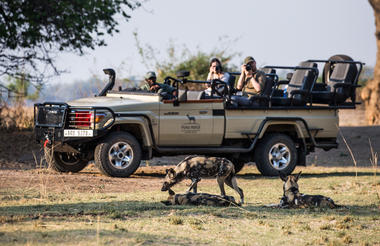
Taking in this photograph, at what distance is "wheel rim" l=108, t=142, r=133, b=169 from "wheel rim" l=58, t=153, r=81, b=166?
114 centimetres

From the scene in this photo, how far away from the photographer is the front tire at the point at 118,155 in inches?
479

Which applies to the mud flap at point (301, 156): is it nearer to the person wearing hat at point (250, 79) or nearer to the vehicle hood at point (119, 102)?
the person wearing hat at point (250, 79)

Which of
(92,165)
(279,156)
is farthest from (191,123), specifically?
(92,165)

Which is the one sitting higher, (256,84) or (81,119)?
(256,84)

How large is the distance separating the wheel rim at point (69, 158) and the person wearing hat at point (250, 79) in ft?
11.4

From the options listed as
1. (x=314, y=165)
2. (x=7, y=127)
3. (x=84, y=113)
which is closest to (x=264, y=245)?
(x=84, y=113)

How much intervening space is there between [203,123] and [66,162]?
268 centimetres

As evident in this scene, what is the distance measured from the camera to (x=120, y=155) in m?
12.4

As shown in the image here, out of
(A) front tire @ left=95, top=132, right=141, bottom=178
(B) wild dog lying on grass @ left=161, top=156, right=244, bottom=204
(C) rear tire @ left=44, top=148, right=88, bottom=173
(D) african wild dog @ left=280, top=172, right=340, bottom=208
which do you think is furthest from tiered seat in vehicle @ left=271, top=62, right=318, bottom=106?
(D) african wild dog @ left=280, top=172, right=340, bottom=208

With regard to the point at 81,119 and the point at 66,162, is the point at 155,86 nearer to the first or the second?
the point at 81,119

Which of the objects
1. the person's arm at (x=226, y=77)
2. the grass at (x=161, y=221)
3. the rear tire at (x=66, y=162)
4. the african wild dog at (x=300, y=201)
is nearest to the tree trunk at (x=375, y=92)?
the person's arm at (x=226, y=77)

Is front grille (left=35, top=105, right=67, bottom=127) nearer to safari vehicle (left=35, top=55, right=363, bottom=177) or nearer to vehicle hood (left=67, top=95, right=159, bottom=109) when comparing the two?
safari vehicle (left=35, top=55, right=363, bottom=177)

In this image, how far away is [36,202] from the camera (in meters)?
8.96

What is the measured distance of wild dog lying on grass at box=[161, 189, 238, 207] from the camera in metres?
8.83
